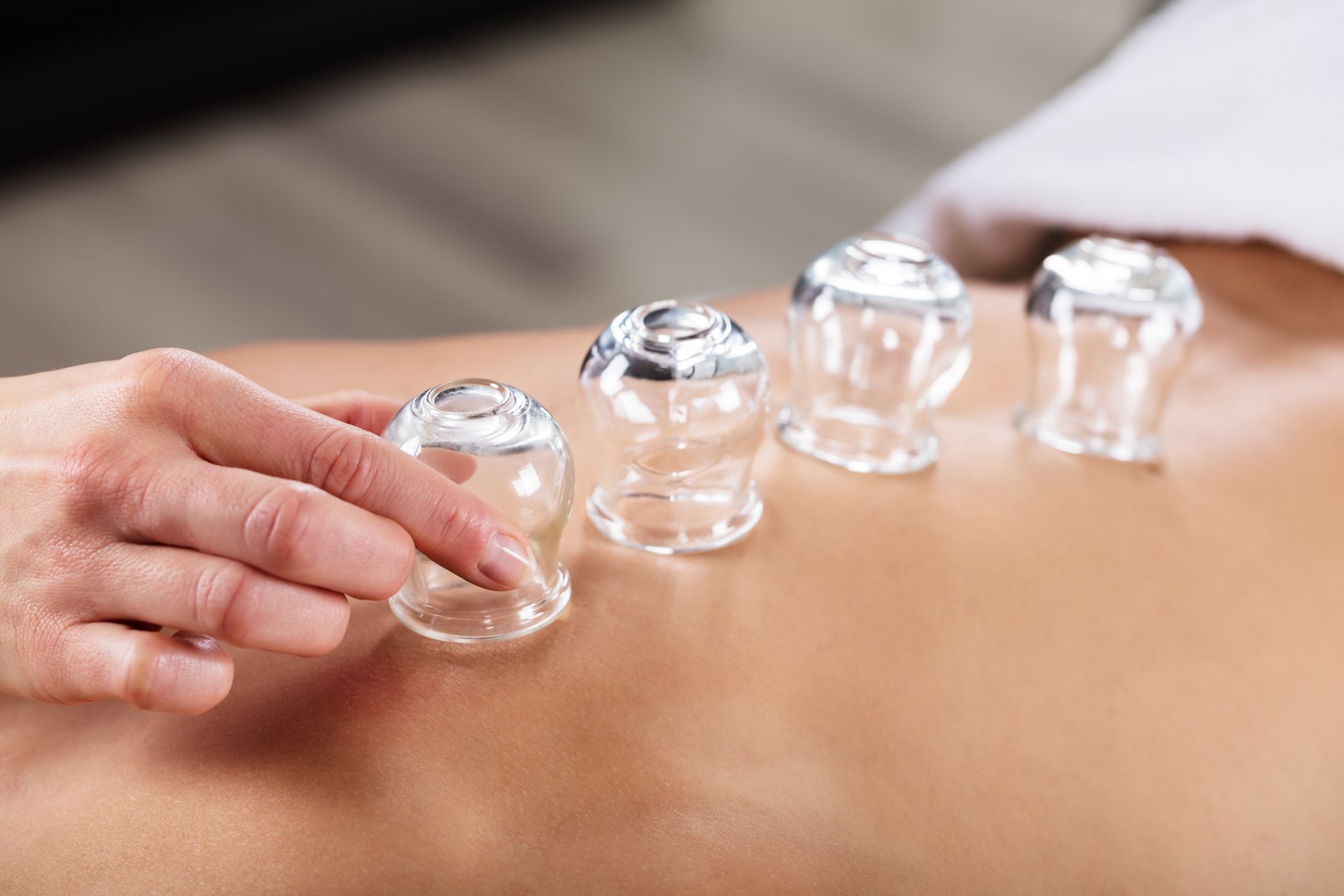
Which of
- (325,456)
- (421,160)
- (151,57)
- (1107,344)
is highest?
(325,456)

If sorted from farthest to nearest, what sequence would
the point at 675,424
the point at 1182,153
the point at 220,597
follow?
the point at 1182,153
the point at 675,424
the point at 220,597

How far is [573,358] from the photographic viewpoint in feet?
3.15

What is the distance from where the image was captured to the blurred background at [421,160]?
202 cm

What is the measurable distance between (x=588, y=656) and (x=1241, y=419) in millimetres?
635

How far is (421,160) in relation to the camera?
2422 mm

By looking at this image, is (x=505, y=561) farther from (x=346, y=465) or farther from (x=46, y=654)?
(x=46, y=654)

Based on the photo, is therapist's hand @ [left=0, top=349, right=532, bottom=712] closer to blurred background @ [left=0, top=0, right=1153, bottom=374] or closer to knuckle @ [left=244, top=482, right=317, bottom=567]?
knuckle @ [left=244, top=482, right=317, bottom=567]

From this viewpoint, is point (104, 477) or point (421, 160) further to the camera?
point (421, 160)

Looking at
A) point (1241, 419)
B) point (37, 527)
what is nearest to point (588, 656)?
point (37, 527)

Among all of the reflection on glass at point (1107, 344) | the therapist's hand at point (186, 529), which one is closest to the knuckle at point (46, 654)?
the therapist's hand at point (186, 529)

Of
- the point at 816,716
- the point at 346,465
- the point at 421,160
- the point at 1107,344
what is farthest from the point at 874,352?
the point at 421,160

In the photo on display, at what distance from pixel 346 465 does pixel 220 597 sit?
0.09 metres

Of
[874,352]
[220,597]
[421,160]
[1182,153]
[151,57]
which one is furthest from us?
[421,160]

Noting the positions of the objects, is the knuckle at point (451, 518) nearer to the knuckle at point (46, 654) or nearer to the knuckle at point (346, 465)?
the knuckle at point (346, 465)
